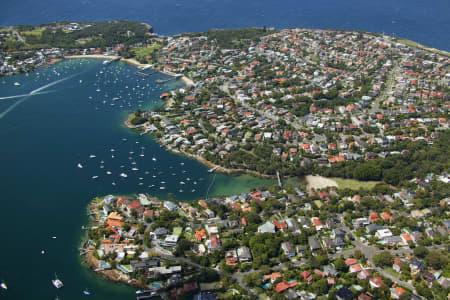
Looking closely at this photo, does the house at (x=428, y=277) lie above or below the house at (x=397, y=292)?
above

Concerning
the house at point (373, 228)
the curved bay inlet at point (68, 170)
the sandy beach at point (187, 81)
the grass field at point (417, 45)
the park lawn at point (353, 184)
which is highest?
the grass field at point (417, 45)

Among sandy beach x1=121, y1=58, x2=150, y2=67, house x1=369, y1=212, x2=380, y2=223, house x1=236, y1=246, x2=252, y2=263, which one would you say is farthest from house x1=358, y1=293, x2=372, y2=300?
sandy beach x1=121, y1=58, x2=150, y2=67

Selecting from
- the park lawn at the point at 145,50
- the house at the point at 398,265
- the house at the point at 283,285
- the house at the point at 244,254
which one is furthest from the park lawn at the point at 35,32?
the house at the point at 398,265

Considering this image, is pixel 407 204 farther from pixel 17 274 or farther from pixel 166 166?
pixel 17 274

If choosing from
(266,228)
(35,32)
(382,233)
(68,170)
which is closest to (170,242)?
(266,228)

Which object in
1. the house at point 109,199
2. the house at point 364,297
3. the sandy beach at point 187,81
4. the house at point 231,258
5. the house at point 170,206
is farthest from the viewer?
the sandy beach at point 187,81

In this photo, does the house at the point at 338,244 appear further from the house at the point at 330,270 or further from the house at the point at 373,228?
the house at the point at 373,228

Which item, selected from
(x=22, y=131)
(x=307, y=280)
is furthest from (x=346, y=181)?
(x=22, y=131)

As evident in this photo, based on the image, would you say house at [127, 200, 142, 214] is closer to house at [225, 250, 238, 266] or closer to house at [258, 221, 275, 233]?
house at [225, 250, 238, 266]
